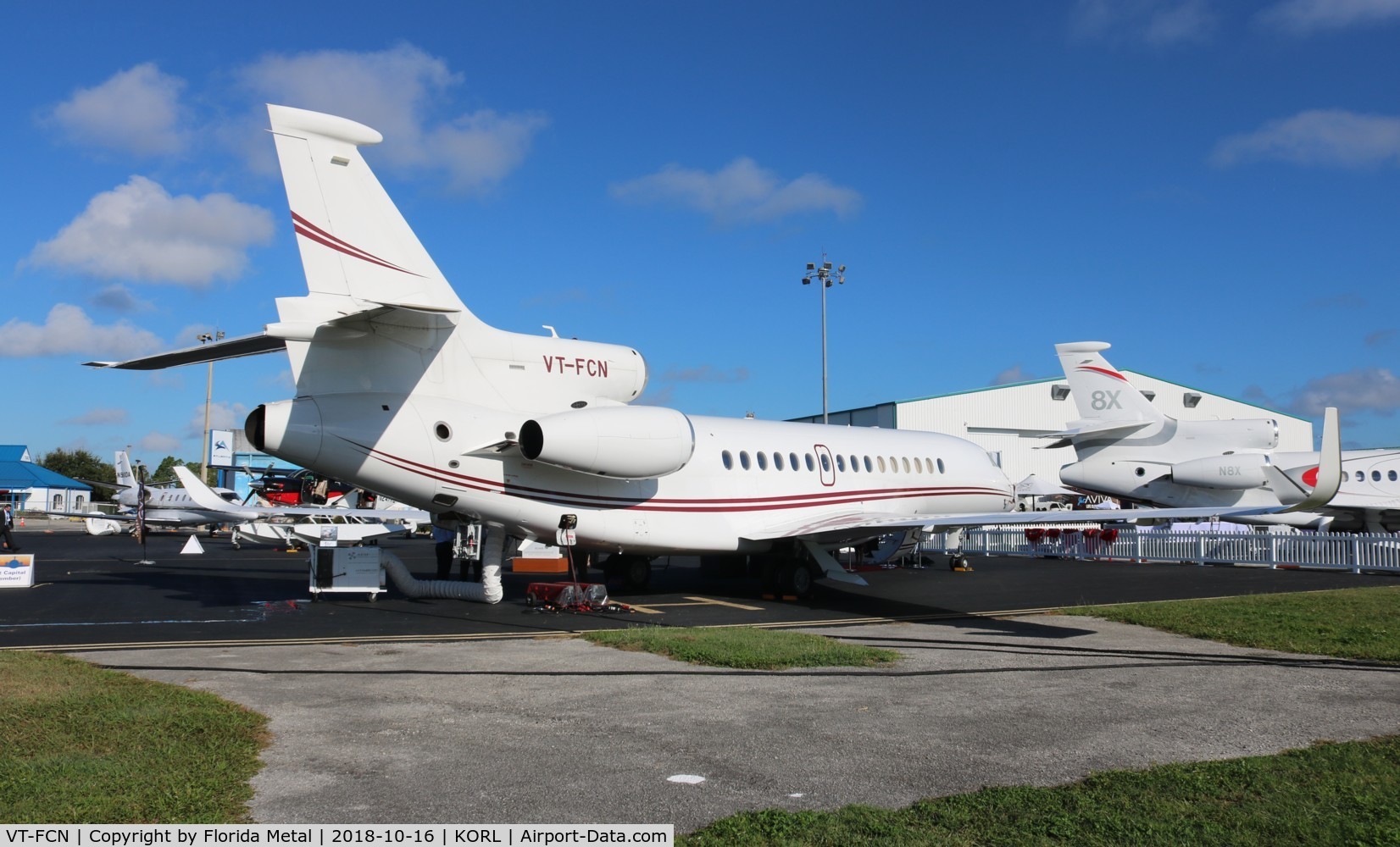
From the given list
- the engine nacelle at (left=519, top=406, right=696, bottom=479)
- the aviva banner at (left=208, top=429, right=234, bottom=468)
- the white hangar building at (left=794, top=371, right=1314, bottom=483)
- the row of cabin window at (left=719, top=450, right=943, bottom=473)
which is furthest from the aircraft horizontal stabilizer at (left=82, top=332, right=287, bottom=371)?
the aviva banner at (left=208, top=429, right=234, bottom=468)

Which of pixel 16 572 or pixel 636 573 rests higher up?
pixel 636 573

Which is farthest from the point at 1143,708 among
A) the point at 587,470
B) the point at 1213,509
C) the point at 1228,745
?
the point at 587,470

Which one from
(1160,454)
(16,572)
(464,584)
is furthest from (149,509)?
(1160,454)

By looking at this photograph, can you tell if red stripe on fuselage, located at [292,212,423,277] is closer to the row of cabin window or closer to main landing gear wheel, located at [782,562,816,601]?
the row of cabin window

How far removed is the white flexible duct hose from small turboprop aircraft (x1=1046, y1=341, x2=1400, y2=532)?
20886 millimetres

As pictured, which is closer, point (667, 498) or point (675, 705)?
point (675, 705)

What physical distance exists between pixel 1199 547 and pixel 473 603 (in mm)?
21772

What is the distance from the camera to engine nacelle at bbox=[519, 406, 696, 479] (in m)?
14.8

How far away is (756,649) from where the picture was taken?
35.6 feet

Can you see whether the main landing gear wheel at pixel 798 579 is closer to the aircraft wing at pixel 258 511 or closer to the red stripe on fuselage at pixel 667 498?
the red stripe on fuselage at pixel 667 498

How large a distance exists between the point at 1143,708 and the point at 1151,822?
3213mm

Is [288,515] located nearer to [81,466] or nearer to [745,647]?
[745,647]

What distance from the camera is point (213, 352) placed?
13.5m

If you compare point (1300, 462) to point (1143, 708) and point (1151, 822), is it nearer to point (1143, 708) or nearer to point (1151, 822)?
point (1143, 708)
